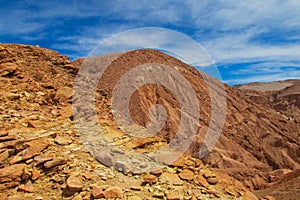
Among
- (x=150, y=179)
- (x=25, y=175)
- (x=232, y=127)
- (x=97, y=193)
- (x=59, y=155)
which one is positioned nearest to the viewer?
(x=97, y=193)

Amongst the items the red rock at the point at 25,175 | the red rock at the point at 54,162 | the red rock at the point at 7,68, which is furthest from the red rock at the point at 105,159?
the red rock at the point at 7,68

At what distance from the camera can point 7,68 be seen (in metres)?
7.68

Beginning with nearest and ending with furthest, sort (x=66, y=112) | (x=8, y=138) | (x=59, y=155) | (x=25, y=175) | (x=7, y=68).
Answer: (x=25, y=175) → (x=59, y=155) → (x=8, y=138) → (x=66, y=112) → (x=7, y=68)

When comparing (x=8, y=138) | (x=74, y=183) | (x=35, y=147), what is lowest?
(x=74, y=183)

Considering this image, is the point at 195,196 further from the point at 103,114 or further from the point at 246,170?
the point at 246,170

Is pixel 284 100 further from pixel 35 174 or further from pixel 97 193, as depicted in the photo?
pixel 35 174

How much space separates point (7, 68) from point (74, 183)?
4639mm

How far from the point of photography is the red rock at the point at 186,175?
5.39 m

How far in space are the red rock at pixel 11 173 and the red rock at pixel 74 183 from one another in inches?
34.2

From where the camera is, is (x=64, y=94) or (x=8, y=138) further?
(x=64, y=94)

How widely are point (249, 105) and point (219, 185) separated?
3649 centimetres

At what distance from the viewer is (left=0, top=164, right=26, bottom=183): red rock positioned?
466 centimetres

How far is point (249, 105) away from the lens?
3981 cm

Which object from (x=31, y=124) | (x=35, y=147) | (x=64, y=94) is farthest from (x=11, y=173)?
(x=64, y=94)
